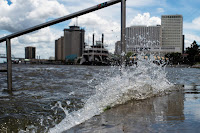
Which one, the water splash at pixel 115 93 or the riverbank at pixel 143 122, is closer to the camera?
the riverbank at pixel 143 122

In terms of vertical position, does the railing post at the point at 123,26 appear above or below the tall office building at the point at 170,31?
below

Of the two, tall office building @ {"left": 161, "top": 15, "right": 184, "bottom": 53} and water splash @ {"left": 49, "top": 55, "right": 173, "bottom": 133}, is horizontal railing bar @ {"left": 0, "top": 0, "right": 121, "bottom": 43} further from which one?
tall office building @ {"left": 161, "top": 15, "right": 184, "bottom": 53}

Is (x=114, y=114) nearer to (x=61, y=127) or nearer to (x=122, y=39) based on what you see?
(x=61, y=127)

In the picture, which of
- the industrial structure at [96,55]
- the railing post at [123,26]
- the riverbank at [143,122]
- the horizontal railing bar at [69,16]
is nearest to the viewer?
the riverbank at [143,122]

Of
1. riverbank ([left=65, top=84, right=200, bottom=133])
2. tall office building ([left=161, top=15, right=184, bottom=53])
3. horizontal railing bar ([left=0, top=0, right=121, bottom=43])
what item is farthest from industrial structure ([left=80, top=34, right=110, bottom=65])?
riverbank ([left=65, top=84, right=200, bottom=133])

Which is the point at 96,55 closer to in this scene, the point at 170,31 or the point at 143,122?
the point at 170,31

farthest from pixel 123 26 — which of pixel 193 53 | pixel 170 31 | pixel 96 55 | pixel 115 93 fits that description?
pixel 96 55

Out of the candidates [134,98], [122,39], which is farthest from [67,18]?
[134,98]

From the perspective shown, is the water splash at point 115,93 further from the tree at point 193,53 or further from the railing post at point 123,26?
the tree at point 193,53

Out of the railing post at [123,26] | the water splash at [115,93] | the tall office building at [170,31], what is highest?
the tall office building at [170,31]

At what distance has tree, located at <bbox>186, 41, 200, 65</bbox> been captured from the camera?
9194 centimetres

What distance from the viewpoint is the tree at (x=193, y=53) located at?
91.9 metres

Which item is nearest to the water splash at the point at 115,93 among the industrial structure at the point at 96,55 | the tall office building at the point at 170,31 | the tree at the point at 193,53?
the tall office building at the point at 170,31

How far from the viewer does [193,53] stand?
3632 inches
